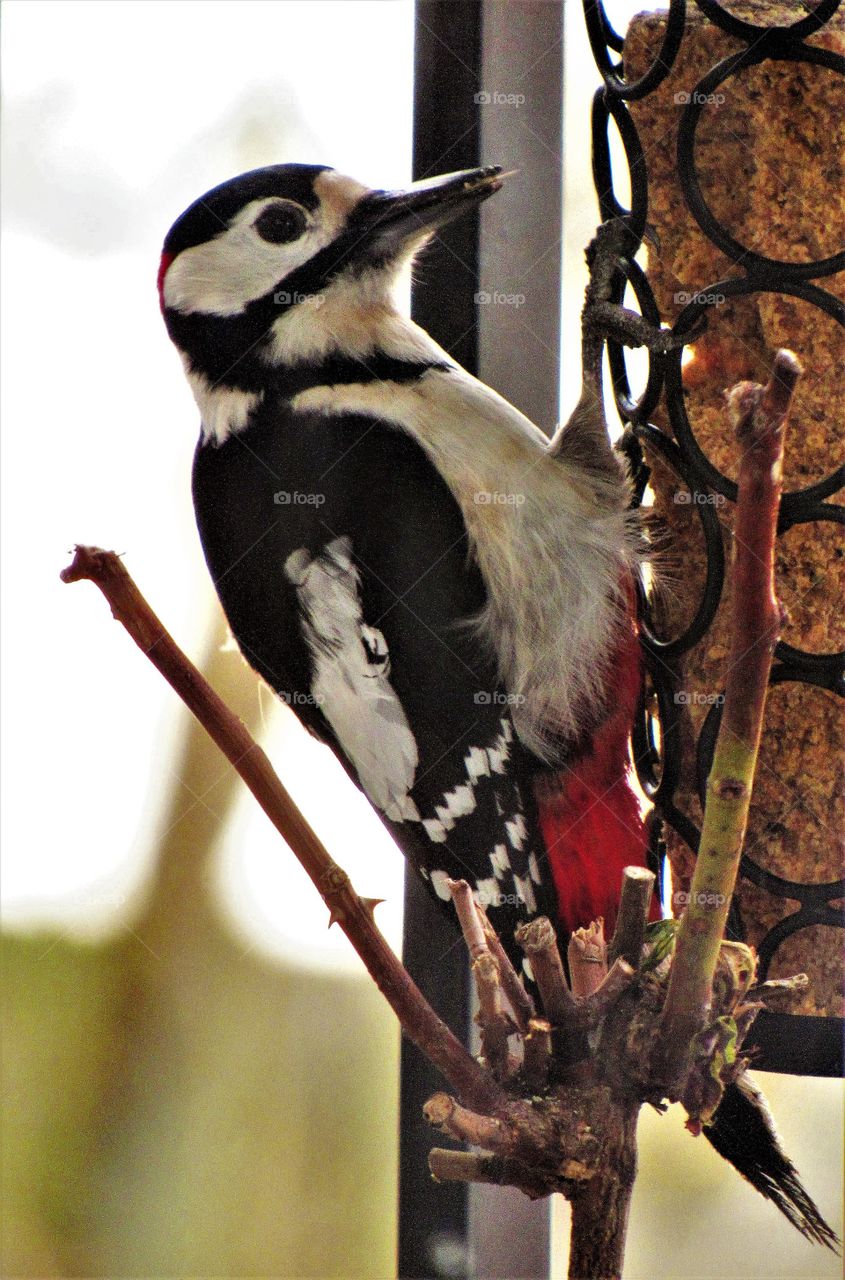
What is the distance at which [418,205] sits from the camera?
848mm

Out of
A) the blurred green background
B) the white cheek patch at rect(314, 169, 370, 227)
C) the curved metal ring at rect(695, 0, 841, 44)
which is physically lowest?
the blurred green background

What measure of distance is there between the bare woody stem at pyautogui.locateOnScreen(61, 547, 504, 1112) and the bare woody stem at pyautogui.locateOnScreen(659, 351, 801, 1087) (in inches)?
4.7

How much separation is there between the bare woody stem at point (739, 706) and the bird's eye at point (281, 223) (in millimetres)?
382

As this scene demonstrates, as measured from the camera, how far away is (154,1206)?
3.09ft

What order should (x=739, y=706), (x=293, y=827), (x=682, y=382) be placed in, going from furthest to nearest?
(x=682, y=382) < (x=293, y=827) < (x=739, y=706)

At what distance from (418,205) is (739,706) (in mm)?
449

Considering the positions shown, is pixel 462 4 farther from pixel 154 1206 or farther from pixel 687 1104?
pixel 154 1206

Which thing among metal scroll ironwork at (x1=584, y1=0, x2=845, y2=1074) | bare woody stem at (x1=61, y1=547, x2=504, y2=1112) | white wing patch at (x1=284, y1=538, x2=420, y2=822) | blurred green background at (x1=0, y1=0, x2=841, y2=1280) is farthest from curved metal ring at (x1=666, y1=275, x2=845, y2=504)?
bare woody stem at (x1=61, y1=547, x2=504, y2=1112)

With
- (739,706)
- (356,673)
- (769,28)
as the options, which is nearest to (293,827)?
(356,673)

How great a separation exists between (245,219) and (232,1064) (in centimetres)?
64

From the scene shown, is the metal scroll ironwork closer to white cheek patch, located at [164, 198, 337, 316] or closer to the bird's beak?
the bird's beak

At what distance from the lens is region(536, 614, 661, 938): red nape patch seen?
0.87 m

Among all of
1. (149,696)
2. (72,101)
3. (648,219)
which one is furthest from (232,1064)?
(72,101)

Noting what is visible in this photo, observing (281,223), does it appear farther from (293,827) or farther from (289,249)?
(293,827)
